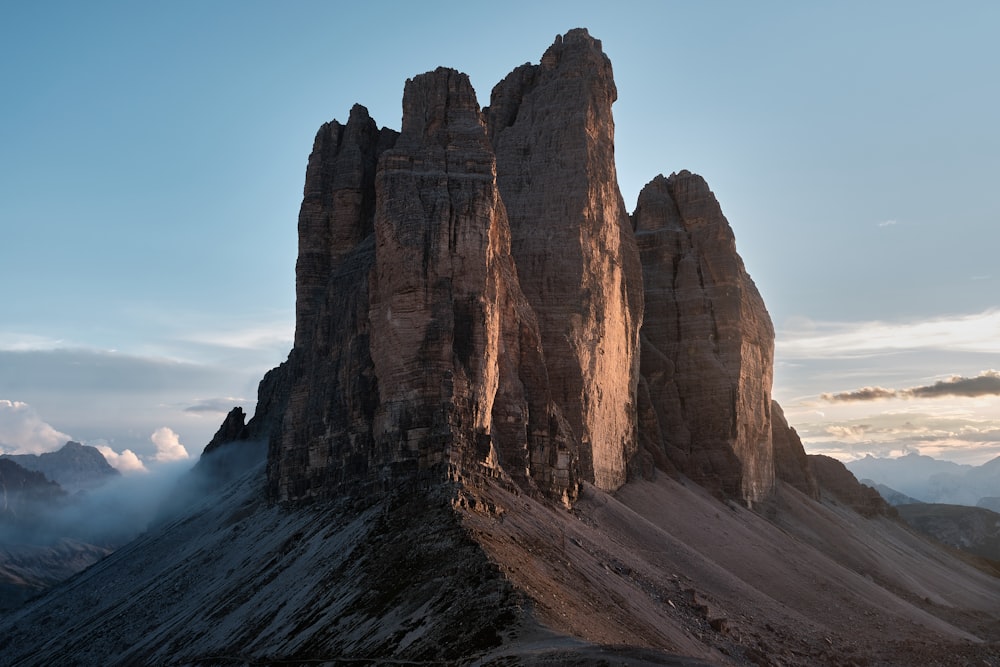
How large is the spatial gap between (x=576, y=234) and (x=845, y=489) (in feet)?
219

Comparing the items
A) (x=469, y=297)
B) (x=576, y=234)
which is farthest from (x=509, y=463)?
(x=576, y=234)

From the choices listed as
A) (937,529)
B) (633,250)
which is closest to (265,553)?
(633,250)

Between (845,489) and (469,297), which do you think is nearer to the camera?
(469,297)

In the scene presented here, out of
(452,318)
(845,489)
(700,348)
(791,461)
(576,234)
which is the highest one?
(576,234)

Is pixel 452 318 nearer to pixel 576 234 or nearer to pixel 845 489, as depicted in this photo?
pixel 576 234

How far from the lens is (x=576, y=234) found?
85.8 meters

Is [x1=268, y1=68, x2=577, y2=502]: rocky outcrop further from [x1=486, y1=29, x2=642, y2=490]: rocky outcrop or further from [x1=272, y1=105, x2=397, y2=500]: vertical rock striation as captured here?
[x1=486, y1=29, x2=642, y2=490]: rocky outcrop

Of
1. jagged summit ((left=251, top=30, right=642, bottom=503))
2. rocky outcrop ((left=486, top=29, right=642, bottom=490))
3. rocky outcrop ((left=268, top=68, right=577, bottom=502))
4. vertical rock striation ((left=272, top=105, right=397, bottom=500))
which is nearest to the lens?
rocky outcrop ((left=268, top=68, right=577, bottom=502))

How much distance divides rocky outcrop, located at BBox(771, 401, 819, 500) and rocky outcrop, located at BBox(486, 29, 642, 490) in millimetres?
35575

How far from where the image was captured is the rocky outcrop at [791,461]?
4929 inches

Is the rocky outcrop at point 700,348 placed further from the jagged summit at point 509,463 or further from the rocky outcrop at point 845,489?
the rocky outcrop at point 845,489

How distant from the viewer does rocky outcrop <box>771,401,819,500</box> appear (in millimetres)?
125188

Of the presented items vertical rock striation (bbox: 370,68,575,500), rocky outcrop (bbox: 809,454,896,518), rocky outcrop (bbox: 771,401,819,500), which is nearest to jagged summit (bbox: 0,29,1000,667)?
vertical rock striation (bbox: 370,68,575,500)

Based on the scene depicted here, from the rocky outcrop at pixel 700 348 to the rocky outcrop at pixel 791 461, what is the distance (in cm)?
1405
